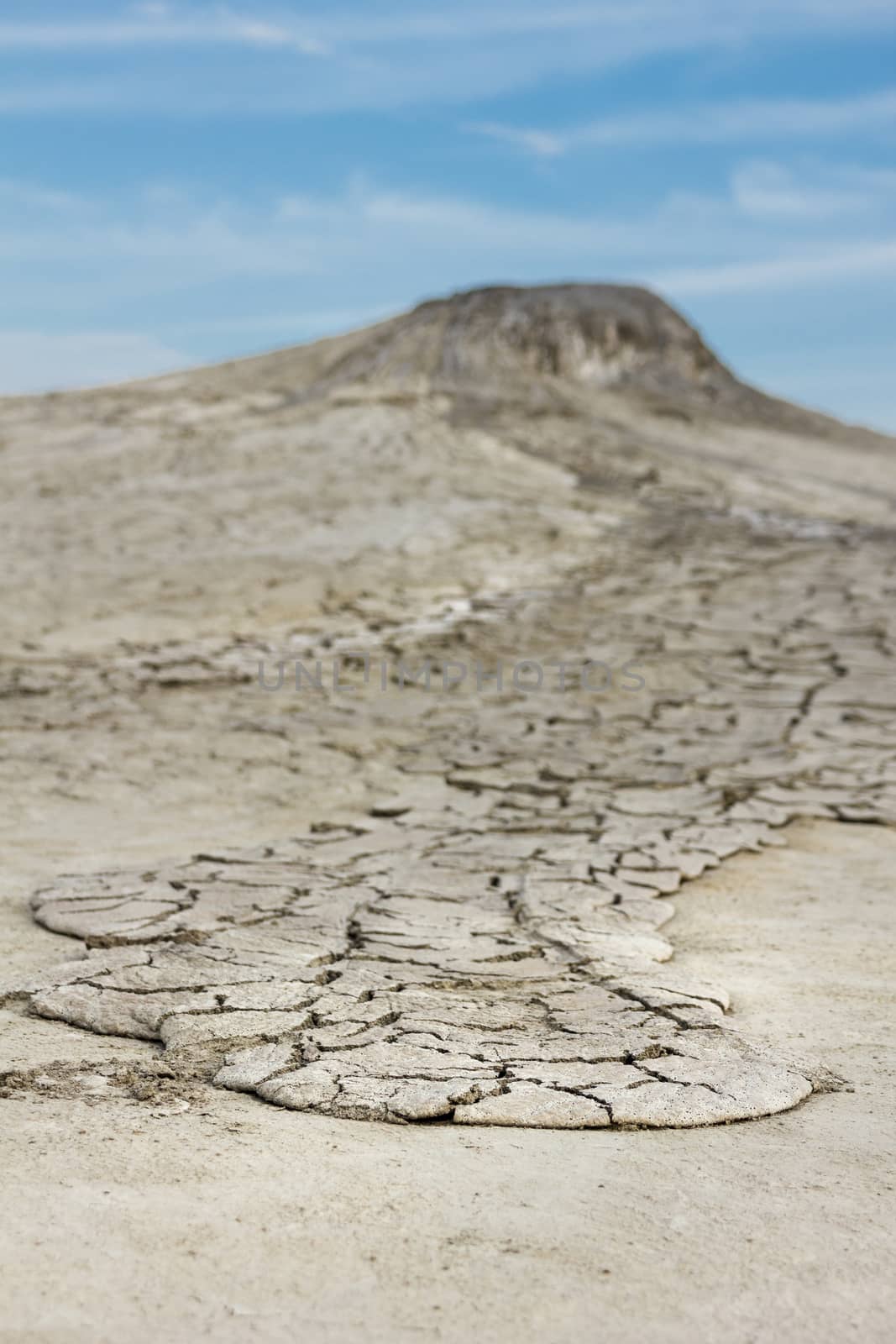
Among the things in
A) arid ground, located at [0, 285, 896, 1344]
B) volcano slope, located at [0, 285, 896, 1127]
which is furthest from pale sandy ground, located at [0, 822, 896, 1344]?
volcano slope, located at [0, 285, 896, 1127]

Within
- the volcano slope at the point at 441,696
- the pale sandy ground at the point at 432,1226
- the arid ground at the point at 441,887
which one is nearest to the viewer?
the pale sandy ground at the point at 432,1226

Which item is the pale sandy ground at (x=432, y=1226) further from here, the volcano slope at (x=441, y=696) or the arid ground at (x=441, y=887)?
the volcano slope at (x=441, y=696)

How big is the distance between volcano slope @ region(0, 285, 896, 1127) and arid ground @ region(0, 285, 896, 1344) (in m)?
0.02

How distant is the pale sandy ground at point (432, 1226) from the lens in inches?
53.9

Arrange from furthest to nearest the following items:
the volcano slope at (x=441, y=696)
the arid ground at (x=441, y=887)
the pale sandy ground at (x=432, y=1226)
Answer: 1. the volcano slope at (x=441, y=696)
2. the arid ground at (x=441, y=887)
3. the pale sandy ground at (x=432, y=1226)

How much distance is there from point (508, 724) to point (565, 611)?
5.21ft

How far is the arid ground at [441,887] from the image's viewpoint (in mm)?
1510

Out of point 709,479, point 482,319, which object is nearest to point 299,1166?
point 709,479

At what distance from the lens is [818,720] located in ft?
16.4

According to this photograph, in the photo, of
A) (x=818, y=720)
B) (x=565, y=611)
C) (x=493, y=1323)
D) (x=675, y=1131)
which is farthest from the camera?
(x=565, y=611)

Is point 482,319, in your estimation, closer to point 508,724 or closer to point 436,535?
point 436,535

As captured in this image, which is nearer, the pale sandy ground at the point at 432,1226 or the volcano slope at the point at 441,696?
the pale sandy ground at the point at 432,1226

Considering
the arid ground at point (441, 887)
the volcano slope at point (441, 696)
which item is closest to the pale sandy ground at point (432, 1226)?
the arid ground at point (441, 887)

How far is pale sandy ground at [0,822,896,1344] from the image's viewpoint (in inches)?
53.9
